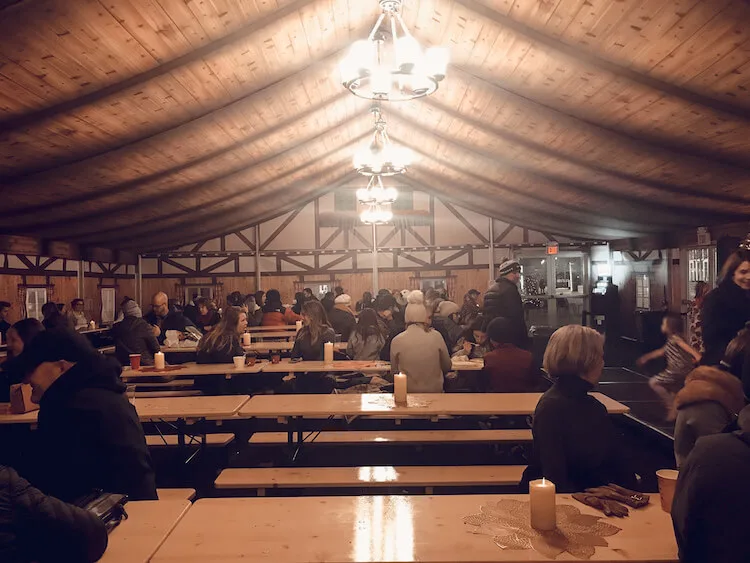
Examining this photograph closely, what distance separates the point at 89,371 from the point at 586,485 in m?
→ 2.13

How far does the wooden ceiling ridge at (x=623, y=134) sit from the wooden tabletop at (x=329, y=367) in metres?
3.26

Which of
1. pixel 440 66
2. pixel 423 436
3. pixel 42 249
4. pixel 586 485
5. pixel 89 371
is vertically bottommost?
pixel 423 436

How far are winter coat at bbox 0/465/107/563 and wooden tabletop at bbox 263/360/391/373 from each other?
3.87 metres

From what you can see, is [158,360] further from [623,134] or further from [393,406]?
[623,134]

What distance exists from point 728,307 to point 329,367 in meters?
3.37

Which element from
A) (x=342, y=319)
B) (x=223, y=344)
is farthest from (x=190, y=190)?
(x=223, y=344)

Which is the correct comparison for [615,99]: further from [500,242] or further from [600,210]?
[500,242]

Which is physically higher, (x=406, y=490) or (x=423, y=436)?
(x=423, y=436)

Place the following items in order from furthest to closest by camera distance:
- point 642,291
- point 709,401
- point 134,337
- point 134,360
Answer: point 642,291 → point 134,337 → point 134,360 → point 709,401

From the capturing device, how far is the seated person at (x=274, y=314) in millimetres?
9703

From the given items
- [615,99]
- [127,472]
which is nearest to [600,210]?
[615,99]

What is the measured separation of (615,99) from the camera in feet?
18.1

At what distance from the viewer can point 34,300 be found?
11250 millimetres

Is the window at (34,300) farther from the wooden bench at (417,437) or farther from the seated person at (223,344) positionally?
the wooden bench at (417,437)
